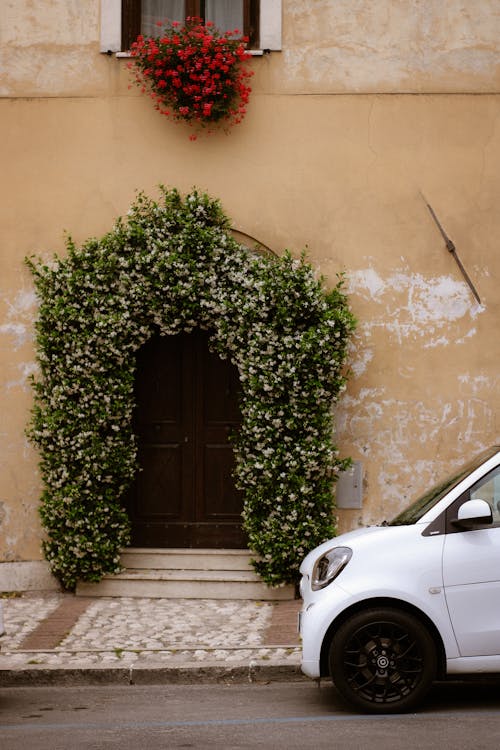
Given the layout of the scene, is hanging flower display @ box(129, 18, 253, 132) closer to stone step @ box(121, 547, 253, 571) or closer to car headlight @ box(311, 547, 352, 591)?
stone step @ box(121, 547, 253, 571)

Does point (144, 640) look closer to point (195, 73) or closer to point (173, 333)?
point (173, 333)

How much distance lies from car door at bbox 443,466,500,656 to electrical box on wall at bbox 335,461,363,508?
4.76 m

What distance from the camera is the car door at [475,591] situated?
6.93 meters

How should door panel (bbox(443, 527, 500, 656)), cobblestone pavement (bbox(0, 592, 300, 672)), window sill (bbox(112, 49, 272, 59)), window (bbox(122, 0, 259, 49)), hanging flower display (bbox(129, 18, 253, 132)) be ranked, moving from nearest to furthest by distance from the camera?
door panel (bbox(443, 527, 500, 656)) < cobblestone pavement (bbox(0, 592, 300, 672)) < hanging flower display (bbox(129, 18, 253, 132)) < window sill (bbox(112, 49, 272, 59)) < window (bbox(122, 0, 259, 49))

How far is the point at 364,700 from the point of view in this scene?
7.09m

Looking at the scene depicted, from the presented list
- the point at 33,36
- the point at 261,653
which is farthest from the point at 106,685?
the point at 33,36

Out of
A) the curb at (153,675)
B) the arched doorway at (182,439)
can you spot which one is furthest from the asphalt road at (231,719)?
the arched doorway at (182,439)

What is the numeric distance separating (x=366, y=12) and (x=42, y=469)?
233 inches

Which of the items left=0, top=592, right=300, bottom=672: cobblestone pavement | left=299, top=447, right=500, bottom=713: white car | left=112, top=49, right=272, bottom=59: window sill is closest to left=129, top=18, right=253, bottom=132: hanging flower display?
left=112, top=49, right=272, bottom=59: window sill

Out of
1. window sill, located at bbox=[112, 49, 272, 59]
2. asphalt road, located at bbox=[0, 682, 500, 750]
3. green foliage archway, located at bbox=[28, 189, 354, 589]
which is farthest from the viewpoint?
window sill, located at bbox=[112, 49, 272, 59]

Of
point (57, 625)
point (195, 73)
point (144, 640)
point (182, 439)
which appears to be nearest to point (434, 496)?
point (144, 640)

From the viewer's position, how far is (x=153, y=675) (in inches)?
335

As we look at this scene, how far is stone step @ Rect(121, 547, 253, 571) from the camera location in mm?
11758

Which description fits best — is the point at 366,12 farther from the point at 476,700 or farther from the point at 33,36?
the point at 476,700
